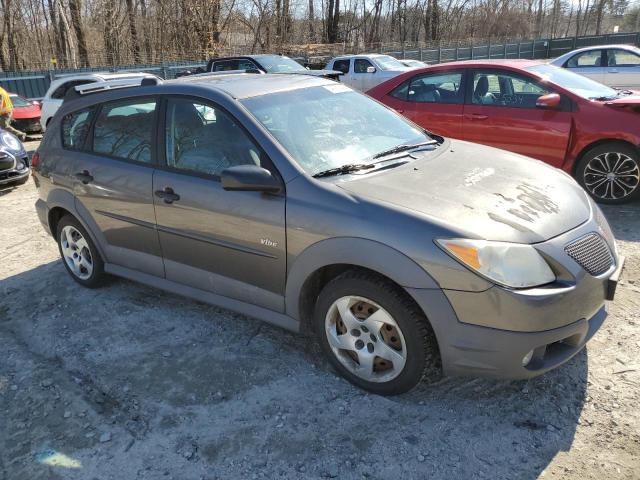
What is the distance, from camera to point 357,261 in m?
2.79

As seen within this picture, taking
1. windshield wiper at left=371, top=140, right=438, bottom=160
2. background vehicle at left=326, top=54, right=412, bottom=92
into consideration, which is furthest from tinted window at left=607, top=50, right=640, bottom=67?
windshield wiper at left=371, top=140, right=438, bottom=160

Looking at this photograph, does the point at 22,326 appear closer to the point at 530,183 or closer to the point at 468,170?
the point at 468,170

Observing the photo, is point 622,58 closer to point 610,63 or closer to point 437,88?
point 610,63

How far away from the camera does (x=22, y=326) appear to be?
4.12 meters

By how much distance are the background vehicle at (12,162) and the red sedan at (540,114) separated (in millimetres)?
5668

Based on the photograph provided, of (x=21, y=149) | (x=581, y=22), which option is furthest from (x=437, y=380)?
(x=581, y=22)

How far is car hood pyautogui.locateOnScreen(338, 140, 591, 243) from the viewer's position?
2.68 metres

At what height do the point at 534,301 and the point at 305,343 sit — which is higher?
the point at 534,301

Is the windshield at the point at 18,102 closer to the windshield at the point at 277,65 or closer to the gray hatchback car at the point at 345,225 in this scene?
the windshield at the point at 277,65

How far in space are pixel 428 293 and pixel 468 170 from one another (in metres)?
1.05

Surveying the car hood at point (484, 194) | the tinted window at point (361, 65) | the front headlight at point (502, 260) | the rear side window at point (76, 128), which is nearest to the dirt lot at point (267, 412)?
the front headlight at point (502, 260)

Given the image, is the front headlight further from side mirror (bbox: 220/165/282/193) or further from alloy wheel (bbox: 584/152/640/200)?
alloy wheel (bbox: 584/152/640/200)

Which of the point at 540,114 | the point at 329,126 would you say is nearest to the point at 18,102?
the point at 540,114

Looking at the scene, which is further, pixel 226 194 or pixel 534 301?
pixel 226 194
